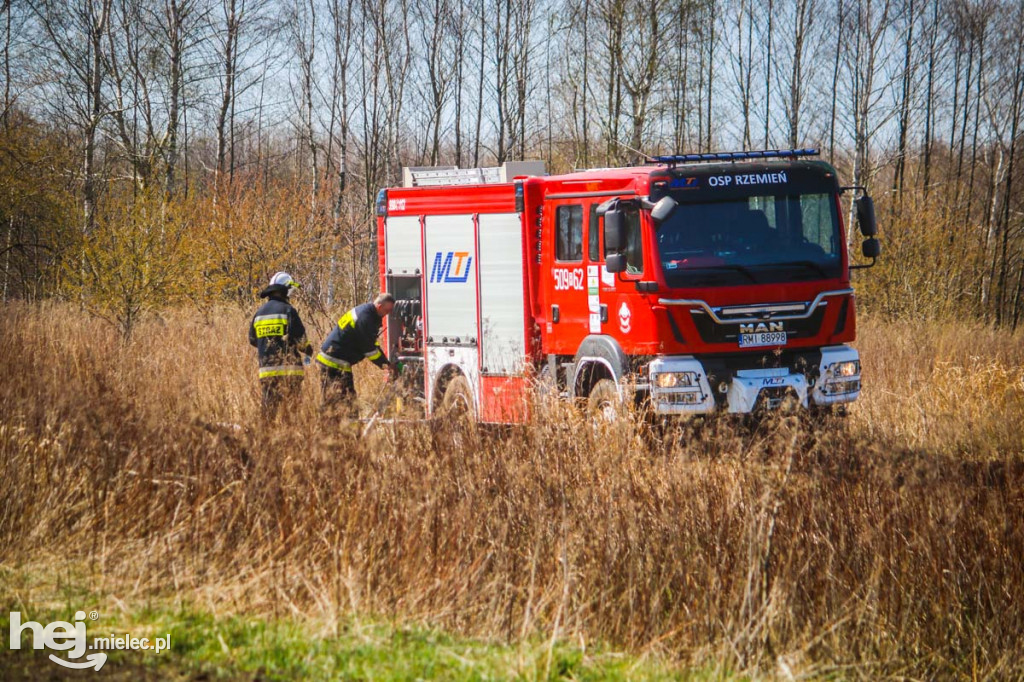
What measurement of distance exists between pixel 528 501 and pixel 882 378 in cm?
855

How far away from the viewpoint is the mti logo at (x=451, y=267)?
1191 centimetres

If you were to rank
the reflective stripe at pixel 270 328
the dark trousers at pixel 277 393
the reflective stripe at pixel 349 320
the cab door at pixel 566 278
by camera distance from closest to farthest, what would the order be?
1. the dark trousers at pixel 277 393
2. the cab door at pixel 566 278
3. the reflective stripe at pixel 270 328
4. the reflective stripe at pixel 349 320

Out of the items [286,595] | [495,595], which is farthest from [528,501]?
[286,595]

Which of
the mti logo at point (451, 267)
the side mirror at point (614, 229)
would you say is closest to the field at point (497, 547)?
the side mirror at point (614, 229)

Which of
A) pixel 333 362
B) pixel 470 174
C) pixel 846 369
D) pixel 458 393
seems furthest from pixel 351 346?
pixel 846 369

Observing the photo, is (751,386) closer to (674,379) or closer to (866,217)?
(674,379)

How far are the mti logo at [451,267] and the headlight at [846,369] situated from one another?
421 centimetres

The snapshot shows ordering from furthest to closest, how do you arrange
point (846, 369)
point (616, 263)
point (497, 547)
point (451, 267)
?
point (451, 267) → point (846, 369) → point (616, 263) → point (497, 547)

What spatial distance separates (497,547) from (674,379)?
10.2ft

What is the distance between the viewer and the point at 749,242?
9.44 m

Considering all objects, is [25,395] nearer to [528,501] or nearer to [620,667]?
[528,501]

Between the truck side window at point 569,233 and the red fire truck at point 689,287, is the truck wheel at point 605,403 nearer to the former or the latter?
the red fire truck at point 689,287

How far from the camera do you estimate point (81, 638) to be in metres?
4.80

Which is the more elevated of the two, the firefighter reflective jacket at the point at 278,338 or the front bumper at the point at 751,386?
the firefighter reflective jacket at the point at 278,338
